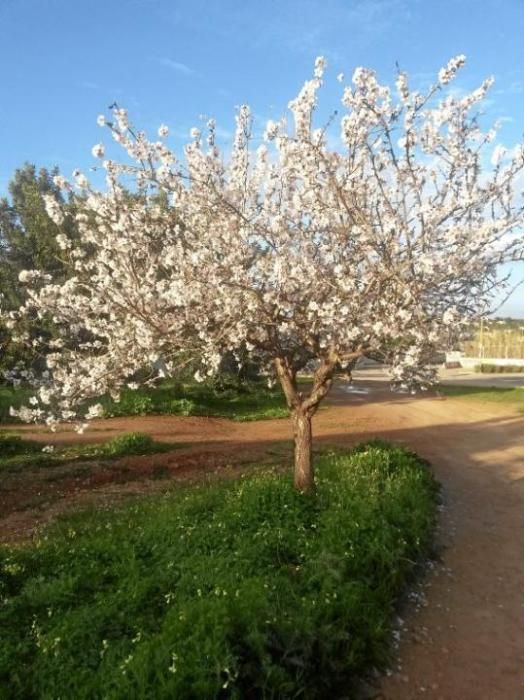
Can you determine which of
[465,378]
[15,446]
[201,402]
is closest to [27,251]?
[201,402]

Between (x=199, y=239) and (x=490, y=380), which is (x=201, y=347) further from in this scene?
(x=490, y=380)

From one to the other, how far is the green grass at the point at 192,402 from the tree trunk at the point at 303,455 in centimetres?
1181

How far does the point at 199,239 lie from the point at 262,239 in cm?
105

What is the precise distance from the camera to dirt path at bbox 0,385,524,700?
5699 mm

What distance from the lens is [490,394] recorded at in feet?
97.3

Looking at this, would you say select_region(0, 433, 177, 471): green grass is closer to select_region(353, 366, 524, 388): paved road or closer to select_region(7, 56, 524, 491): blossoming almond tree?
select_region(7, 56, 524, 491): blossoming almond tree

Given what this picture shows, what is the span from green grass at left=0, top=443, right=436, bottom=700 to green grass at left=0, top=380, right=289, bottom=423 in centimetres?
1253

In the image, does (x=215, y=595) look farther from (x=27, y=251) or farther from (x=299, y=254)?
(x=27, y=251)

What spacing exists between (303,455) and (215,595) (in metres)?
4.37

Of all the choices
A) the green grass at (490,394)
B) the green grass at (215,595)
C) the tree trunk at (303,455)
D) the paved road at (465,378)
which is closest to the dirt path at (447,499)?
the green grass at (215,595)

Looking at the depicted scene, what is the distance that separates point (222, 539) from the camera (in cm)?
748

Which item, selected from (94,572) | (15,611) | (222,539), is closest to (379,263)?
(222,539)

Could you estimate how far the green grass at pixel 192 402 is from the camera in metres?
21.9

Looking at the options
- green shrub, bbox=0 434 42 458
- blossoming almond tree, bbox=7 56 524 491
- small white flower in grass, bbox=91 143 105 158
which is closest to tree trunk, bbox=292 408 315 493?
blossoming almond tree, bbox=7 56 524 491
